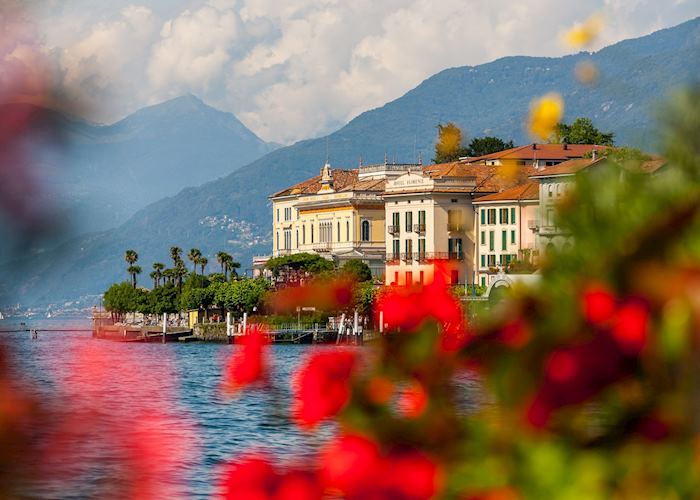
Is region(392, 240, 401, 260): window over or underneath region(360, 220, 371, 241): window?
underneath

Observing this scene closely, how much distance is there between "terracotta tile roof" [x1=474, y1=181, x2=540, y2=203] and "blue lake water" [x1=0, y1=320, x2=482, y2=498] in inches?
646

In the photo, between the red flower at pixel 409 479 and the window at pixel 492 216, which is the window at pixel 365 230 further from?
the red flower at pixel 409 479

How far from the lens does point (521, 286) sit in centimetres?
251

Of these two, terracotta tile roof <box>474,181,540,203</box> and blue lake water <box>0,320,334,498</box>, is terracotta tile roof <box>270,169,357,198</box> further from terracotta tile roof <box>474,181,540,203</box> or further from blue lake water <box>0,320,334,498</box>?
blue lake water <box>0,320,334,498</box>

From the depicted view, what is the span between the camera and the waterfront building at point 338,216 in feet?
308

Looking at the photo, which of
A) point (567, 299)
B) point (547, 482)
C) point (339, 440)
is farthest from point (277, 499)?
point (567, 299)

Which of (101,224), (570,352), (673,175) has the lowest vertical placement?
(570,352)

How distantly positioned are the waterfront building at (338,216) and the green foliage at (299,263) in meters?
3.20

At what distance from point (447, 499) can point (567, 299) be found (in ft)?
1.30

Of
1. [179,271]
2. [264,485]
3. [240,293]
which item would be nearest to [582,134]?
[240,293]

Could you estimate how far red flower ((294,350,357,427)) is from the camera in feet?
6.82

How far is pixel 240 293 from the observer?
96.0 m

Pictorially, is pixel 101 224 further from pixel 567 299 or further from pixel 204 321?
pixel 204 321

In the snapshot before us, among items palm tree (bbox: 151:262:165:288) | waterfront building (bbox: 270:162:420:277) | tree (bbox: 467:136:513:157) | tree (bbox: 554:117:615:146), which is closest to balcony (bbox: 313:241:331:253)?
waterfront building (bbox: 270:162:420:277)
